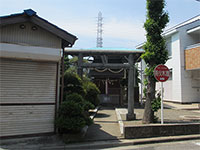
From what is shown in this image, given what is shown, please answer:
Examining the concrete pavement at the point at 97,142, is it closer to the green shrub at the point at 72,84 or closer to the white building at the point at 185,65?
the green shrub at the point at 72,84

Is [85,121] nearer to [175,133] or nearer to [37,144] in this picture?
[37,144]

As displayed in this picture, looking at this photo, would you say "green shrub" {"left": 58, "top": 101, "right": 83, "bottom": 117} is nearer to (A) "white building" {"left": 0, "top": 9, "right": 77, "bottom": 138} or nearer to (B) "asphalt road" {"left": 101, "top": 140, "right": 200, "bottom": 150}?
(A) "white building" {"left": 0, "top": 9, "right": 77, "bottom": 138}

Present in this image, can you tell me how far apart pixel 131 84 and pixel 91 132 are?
4.16 m

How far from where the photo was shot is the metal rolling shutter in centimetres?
577

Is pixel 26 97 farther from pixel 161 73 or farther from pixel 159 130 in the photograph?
pixel 161 73

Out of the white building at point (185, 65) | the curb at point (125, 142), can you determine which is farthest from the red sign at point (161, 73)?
the white building at point (185, 65)

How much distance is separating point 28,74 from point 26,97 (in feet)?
2.81

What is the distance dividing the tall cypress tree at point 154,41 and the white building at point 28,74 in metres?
4.21

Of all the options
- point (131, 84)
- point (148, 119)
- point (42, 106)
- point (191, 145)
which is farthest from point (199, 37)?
Answer: point (42, 106)

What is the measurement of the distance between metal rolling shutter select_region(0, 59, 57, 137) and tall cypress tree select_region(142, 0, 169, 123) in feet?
15.3

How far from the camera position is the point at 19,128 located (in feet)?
19.1

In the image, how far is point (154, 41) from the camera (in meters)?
8.30

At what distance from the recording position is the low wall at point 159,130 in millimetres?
6348

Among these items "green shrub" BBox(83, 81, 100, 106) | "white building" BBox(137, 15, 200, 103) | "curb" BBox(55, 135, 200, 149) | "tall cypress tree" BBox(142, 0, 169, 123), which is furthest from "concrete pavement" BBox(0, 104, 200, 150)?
"white building" BBox(137, 15, 200, 103)
